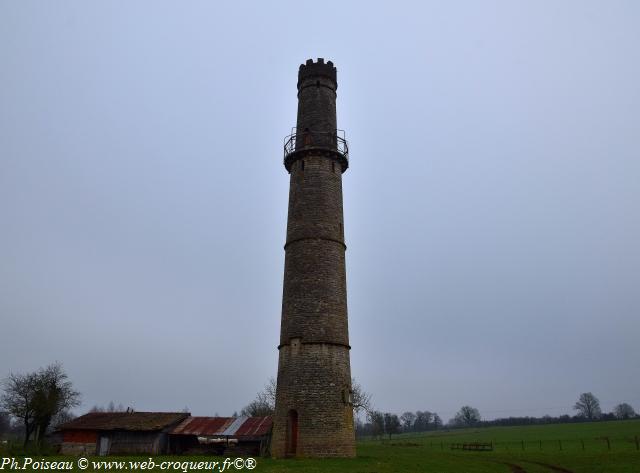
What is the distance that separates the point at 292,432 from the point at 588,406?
110 metres

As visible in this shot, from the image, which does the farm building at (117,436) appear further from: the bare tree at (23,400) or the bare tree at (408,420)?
the bare tree at (408,420)

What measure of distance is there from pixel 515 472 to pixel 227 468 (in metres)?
14.0

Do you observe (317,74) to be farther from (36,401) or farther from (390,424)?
(390,424)

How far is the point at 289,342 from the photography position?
2239 cm

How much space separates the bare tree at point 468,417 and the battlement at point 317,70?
105717mm

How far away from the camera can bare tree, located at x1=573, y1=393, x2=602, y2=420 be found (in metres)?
108

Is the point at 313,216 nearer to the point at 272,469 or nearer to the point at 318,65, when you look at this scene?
the point at 318,65

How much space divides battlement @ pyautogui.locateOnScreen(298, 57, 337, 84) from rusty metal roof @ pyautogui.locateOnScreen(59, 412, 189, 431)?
2233cm

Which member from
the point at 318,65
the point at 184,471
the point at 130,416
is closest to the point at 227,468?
the point at 184,471

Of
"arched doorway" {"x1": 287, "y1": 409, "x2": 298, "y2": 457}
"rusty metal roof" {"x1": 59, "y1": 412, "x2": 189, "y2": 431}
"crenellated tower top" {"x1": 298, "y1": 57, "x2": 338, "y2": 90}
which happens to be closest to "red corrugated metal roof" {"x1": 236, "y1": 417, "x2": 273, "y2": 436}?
"rusty metal roof" {"x1": 59, "y1": 412, "x2": 189, "y2": 431}

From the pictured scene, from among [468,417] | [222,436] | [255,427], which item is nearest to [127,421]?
[222,436]

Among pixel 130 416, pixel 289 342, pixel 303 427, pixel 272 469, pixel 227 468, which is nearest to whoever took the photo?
pixel 272 469

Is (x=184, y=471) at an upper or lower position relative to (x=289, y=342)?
lower

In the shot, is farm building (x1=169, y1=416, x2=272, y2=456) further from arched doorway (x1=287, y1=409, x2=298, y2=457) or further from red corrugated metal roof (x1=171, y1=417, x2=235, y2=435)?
arched doorway (x1=287, y1=409, x2=298, y2=457)
